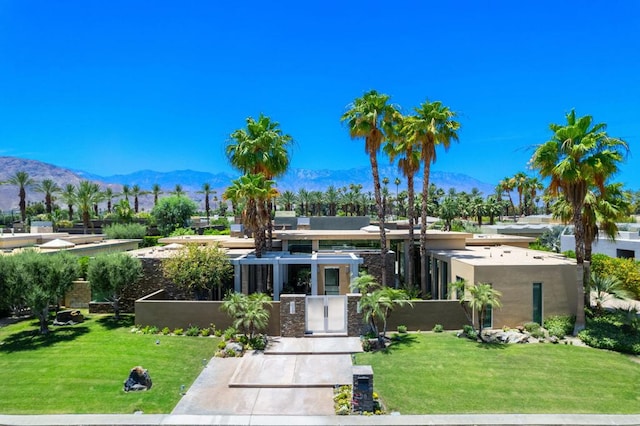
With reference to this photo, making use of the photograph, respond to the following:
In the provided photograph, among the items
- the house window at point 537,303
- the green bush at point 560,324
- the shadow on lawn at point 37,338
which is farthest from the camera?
the house window at point 537,303

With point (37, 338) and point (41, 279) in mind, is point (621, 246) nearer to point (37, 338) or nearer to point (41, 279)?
point (41, 279)

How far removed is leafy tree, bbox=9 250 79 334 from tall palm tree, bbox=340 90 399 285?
50.2ft

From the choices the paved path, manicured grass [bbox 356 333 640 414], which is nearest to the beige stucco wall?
manicured grass [bbox 356 333 640 414]

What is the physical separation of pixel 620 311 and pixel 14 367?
75.7 ft

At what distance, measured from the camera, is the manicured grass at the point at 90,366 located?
12.3 metres

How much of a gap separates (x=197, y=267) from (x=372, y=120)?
38.0ft

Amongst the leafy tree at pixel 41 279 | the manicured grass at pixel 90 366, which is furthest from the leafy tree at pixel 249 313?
the leafy tree at pixel 41 279

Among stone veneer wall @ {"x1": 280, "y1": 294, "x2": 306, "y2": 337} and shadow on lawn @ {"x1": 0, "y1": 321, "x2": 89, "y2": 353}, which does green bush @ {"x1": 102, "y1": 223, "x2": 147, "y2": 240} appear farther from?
stone veneer wall @ {"x1": 280, "y1": 294, "x2": 306, "y2": 337}

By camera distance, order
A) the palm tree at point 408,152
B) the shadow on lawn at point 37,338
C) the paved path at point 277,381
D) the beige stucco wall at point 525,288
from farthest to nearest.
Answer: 1. the palm tree at point 408,152
2. the beige stucco wall at point 525,288
3. the shadow on lawn at point 37,338
4. the paved path at point 277,381

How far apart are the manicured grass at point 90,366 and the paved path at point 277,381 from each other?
0.73 meters

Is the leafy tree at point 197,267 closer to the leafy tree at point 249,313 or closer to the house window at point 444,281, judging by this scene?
the leafy tree at point 249,313

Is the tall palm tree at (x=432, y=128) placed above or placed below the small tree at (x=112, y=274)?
above

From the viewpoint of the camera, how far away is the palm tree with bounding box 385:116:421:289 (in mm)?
24281

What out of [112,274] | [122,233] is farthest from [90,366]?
[122,233]
